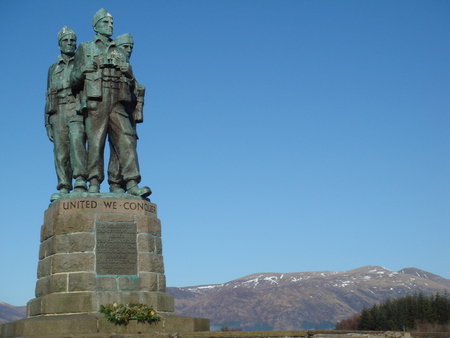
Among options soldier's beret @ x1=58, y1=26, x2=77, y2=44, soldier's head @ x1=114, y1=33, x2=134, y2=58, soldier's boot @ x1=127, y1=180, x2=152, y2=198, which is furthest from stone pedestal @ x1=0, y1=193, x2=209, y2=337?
soldier's beret @ x1=58, y1=26, x2=77, y2=44

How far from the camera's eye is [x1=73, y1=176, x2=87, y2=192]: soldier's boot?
15109 mm

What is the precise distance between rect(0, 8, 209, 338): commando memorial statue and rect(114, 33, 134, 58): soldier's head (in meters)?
0.03

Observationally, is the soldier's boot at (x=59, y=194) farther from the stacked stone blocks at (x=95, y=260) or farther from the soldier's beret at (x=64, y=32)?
the soldier's beret at (x=64, y=32)

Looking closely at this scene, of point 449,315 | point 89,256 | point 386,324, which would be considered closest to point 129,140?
point 89,256

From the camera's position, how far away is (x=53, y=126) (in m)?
16.3

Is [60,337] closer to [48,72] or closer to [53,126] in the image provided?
[53,126]

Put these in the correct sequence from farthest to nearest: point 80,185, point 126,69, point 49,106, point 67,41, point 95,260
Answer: point 67,41, point 49,106, point 126,69, point 80,185, point 95,260

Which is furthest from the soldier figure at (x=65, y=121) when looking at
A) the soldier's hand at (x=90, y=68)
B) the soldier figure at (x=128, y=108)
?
the soldier's hand at (x=90, y=68)

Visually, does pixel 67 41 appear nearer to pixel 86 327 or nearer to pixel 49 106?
pixel 49 106

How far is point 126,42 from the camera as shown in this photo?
16.4 metres

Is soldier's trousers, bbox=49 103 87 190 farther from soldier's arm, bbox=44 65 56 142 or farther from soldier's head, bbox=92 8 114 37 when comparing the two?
soldier's head, bbox=92 8 114 37

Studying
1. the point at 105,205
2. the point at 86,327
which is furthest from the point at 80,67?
the point at 86,327

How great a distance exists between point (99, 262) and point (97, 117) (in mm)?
3414

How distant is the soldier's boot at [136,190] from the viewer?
1520 cm
